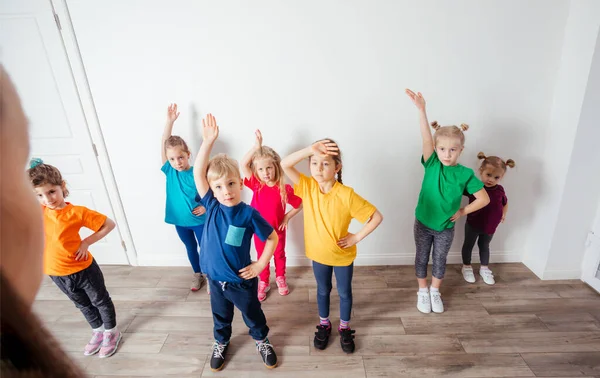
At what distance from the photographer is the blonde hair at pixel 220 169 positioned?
1.42 metres

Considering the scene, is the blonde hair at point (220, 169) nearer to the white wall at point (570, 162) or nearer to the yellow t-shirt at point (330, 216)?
the yellow t-shirt at point (330, 216)

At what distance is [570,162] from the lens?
6.48ft

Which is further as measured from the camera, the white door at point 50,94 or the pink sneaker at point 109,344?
the white door at point 50,94

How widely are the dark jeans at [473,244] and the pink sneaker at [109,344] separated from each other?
2.49m

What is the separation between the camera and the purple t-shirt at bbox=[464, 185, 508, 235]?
82.3 inches

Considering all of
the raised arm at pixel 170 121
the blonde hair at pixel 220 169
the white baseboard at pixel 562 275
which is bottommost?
the white baseboard at pixel 562 275

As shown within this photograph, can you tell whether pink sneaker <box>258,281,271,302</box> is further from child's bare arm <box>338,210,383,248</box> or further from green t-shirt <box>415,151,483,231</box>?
green t-shirt <box>415,151,483,231</box>

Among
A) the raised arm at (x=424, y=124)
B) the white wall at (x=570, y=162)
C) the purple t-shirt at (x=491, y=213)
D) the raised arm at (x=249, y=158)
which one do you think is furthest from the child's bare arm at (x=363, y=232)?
the white wall at (x=570, y=162)

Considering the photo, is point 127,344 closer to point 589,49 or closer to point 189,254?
point 189,254

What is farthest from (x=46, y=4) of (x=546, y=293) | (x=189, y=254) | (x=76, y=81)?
(x=546, y=293)

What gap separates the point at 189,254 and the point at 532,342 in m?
2.34

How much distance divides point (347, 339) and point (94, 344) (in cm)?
154

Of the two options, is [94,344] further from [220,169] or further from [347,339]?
[347,339]

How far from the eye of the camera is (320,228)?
161cm
